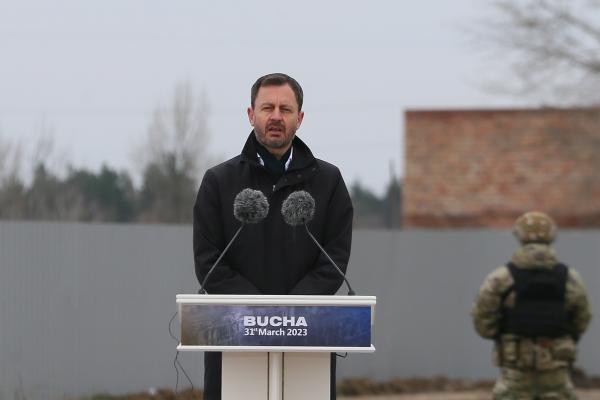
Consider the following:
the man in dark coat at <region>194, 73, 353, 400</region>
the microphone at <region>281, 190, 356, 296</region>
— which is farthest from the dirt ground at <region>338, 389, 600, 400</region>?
the microphone at <region>281, 190, 356, 296</region>

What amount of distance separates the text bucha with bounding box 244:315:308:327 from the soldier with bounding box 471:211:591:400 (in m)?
4.54

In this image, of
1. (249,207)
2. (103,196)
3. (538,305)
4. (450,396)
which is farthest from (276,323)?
(103,196)

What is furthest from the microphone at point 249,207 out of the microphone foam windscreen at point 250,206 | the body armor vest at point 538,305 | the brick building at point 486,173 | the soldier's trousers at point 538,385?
the brick building at point 486,173

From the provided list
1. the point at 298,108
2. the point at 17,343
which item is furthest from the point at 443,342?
the point at 298,108

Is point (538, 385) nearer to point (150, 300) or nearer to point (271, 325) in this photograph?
point (271, 325)

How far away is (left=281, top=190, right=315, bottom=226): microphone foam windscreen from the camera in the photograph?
476 cm

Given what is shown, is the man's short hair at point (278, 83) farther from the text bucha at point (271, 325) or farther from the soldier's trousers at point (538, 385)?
the soldier's trousers at point (538, 385)

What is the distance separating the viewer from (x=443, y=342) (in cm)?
1597

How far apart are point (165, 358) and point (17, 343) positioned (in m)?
2.46

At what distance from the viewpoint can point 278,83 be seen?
4.85m

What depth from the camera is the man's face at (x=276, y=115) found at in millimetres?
4828

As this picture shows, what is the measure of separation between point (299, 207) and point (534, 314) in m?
4.29

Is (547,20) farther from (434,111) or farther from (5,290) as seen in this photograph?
(5,290)

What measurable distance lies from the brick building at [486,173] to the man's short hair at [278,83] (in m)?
17.7
